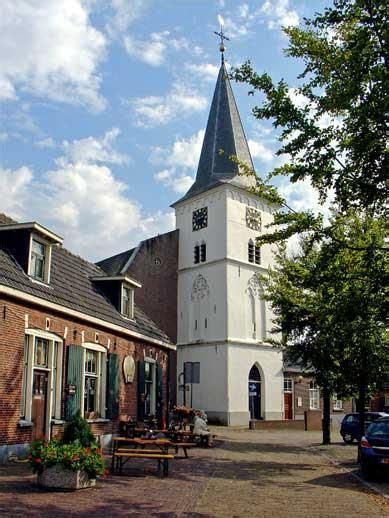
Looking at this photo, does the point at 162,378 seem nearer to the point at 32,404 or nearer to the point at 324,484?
the point at 32,404

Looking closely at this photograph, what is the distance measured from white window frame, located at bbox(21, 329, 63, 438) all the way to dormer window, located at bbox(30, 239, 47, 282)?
5.37 ft

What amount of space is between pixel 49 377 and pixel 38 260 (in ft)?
10.1

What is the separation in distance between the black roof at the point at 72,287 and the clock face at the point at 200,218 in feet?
66.8

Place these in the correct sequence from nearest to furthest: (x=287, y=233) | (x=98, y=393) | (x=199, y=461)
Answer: (x=287, y=233)
(x=199, y=461)
(x=98, y=393)

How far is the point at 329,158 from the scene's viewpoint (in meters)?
11.1

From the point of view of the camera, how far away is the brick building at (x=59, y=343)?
42.3 feet

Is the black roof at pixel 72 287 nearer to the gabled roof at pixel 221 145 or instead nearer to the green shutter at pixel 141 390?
the green shutter at pixel 141 390

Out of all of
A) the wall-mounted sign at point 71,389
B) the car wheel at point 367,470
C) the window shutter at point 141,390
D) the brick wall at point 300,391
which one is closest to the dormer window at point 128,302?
the window shutter at point 141,390

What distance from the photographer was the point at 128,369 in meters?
19.3

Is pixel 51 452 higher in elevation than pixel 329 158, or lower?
lower

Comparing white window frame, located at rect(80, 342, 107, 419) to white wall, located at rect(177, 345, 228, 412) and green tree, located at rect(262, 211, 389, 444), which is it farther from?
white wall, located at rect(177, 345, 228, 412)

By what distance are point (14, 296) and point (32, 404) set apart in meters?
2.79

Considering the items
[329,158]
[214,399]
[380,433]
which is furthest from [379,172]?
[214,399]

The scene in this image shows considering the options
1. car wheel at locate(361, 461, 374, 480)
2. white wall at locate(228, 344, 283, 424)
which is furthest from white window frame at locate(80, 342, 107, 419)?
white wall at locate(228, 344, 283, 424)
